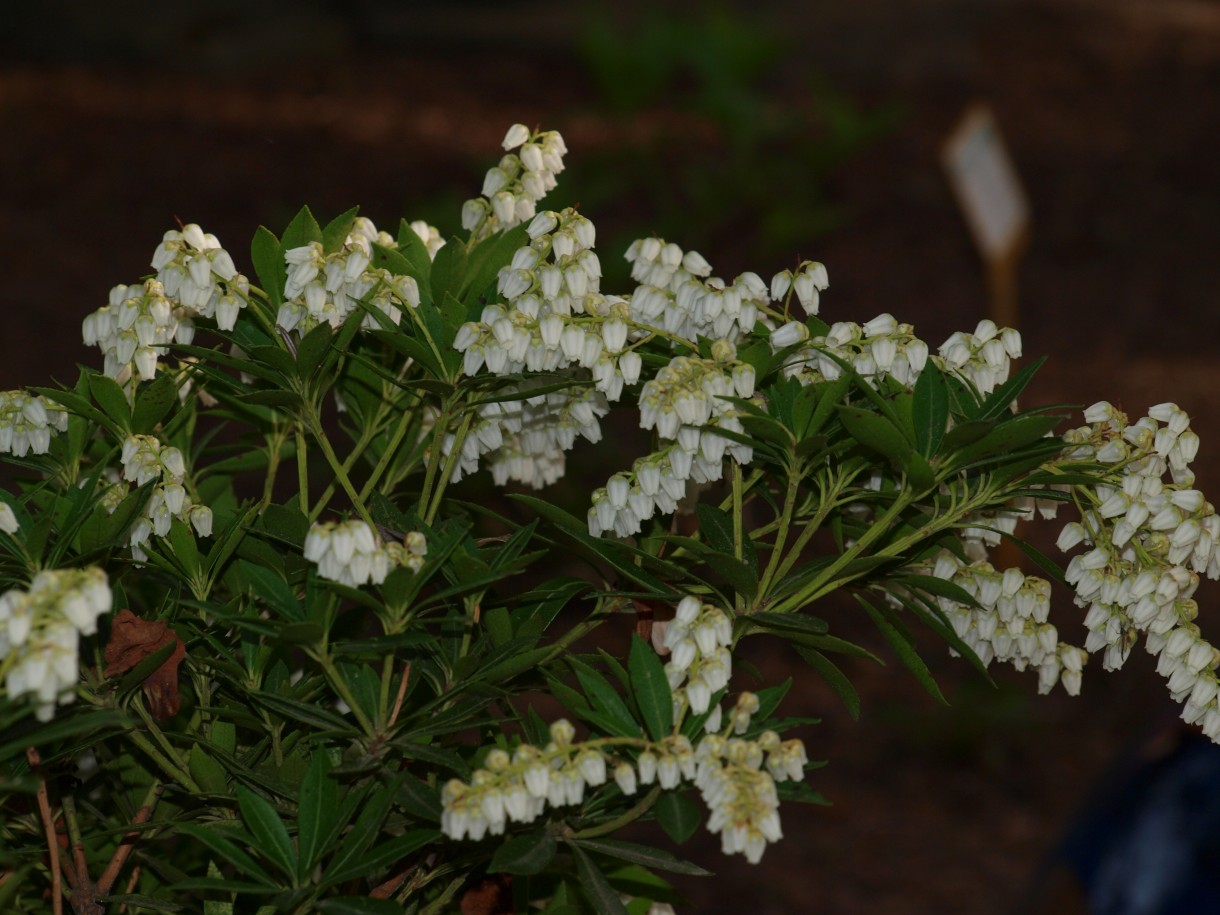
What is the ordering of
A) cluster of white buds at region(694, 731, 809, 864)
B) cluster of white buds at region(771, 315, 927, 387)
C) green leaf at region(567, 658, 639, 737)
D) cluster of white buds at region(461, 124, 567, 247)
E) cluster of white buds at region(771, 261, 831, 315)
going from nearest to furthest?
cluster of white buds at region(694, 731, 809, 864), green leaf at region(567, 658, 639, 737), cluster of white buds at region(771, 315, 927, 387), cluster of white buds at region(771, 261, 831, 315), cluster of white buds at region(461, 124, 567, 247)

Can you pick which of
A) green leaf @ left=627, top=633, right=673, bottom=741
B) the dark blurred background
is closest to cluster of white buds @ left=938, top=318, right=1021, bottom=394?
green leaf @ left=627, top=633, right=673, bottom=741

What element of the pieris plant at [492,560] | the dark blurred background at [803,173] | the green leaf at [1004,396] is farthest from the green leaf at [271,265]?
the dark blurred background at [803,173]

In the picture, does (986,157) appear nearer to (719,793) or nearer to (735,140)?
→ (735,140)

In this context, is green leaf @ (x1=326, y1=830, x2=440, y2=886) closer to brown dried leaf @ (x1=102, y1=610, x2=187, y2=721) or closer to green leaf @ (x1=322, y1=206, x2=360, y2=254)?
brown dried leaf @ (x1=102, y1=610, x2=187, y2=721)

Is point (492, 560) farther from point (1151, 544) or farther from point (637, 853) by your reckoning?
point (1151, 544)

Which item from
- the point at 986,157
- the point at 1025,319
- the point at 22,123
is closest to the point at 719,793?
the point at 986,157

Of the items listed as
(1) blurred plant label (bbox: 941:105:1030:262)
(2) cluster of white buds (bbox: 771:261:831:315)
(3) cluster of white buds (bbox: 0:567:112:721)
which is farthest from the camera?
(1) blurred plant label (bbox: 941:105:1030:262)

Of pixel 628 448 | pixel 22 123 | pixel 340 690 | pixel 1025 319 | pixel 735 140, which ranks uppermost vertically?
pixel 22 123

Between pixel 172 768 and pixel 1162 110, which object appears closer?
pixel 172 768
